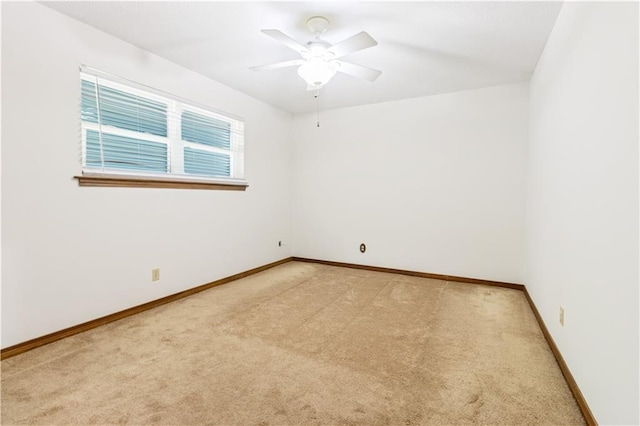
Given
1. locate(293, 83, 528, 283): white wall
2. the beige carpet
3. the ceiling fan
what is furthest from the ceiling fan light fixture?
locate(293, 83, 528, 283): white wall

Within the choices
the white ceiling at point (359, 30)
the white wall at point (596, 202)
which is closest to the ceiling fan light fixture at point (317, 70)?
the white ceiling at point (359, 30)

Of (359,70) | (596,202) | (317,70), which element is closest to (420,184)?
(359,70)

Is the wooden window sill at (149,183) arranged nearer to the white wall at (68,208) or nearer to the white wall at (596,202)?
the white wall at (68,208)

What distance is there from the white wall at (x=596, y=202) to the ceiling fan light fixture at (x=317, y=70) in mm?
1542

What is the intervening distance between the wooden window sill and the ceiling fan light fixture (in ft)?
5.69

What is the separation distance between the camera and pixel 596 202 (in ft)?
4.78

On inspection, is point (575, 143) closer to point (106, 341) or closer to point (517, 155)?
point (517, 155)

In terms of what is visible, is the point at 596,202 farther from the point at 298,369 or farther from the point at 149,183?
the point at 149,183

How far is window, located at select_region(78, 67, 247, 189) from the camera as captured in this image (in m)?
2.51

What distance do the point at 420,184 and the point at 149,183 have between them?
3.22 m

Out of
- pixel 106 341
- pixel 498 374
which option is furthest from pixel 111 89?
pixel 498 374

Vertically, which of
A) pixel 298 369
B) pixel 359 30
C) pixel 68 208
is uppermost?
pixel 359 30

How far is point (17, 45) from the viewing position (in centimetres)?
206

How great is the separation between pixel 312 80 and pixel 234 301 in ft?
7.32
